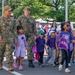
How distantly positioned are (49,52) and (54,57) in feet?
0.85

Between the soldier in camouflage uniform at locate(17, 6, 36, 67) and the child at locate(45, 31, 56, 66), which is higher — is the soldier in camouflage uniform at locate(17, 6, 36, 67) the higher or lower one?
the higher one

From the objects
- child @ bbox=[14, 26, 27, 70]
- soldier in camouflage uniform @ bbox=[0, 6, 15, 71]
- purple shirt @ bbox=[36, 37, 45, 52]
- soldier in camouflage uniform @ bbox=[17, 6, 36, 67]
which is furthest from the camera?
purple shirt @ bbox=[36, 37, 45, 52]

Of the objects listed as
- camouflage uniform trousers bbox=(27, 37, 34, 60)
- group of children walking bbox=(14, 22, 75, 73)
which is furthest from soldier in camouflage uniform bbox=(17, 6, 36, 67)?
Result: group of children walking bbox=(14, 22, 75, 73)

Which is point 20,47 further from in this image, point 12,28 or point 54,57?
point 54,57

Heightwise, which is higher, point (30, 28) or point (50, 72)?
point (30, 28)

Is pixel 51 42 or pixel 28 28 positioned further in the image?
pixel 51 42

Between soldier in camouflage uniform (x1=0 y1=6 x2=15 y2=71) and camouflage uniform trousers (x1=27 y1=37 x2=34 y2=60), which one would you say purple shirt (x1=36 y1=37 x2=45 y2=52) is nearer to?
camouflage uniform trousers (x1=27 y1=37 x2=34 y2=60)

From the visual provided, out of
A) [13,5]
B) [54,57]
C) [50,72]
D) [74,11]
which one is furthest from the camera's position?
[13,5]

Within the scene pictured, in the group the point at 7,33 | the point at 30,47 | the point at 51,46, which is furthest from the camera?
the point at 51,46

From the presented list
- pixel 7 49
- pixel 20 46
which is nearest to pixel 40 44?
pixel 20 46

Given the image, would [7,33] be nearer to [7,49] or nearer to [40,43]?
[7,49]

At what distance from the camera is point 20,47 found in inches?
443

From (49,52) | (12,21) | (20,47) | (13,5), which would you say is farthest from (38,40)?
(13,5)

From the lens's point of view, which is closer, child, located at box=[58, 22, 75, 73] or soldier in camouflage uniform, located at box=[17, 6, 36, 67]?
child, located at box=[58, 22, 75, 73]
